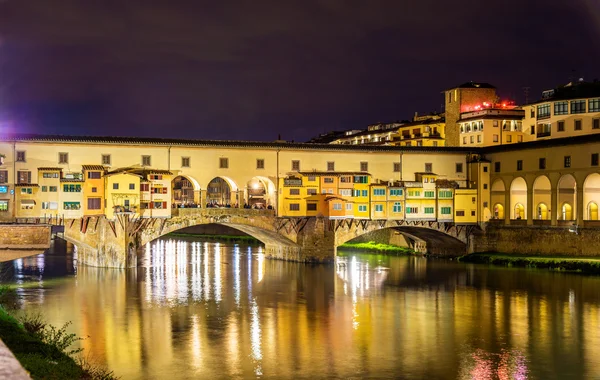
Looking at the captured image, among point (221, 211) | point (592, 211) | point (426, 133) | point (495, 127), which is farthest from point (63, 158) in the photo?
point (426, 133)

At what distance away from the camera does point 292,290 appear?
31.8 metres

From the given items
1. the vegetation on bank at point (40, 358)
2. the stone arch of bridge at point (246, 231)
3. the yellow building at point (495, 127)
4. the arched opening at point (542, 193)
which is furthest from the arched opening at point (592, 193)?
the vegetation on bank at point (40, 358)

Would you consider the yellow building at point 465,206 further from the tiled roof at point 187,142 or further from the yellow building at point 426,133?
the yellow building at point 426,133

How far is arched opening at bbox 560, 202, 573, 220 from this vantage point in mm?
44500

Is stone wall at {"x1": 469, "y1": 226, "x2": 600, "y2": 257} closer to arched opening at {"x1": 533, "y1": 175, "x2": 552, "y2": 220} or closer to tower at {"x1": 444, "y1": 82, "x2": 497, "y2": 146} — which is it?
arched opening at {"x1": 533, "y1": 175, "x2": 552, "y2": 220}

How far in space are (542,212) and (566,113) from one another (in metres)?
9.41

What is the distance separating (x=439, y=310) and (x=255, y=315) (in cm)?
677

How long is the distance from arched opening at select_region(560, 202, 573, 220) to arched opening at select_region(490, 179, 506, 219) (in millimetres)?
3533

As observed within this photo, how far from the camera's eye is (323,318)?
25.6 meters

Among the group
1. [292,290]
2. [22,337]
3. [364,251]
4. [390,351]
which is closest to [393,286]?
[292,290]

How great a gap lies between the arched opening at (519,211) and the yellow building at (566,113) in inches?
309

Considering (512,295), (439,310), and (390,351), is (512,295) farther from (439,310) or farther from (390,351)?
(390,351)

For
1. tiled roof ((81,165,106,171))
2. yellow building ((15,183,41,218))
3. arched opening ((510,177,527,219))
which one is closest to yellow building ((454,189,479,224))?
arched opening ((510,177,527,219))

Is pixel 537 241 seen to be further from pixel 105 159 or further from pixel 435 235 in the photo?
pixel 105 159
